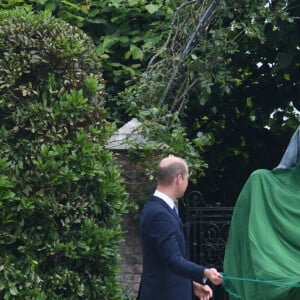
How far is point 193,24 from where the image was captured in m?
7.84

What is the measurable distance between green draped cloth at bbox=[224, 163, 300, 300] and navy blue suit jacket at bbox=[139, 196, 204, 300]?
32cm

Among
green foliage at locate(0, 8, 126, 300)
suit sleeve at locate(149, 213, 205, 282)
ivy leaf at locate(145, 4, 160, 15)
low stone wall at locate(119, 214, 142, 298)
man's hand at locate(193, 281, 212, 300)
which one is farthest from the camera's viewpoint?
ivy leaf at locate(145, 4, 160, 15)

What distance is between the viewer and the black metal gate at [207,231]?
7320 millimetres

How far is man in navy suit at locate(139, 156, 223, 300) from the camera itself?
496 centimetres

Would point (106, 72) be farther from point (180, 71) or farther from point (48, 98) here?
point (48, 98)

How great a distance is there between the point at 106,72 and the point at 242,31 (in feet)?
5.09

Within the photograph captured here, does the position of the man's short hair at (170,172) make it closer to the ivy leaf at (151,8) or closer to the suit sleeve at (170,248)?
the suit sleeve at (170,248)

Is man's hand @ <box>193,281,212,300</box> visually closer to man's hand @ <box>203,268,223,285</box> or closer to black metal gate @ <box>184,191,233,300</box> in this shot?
man's hand @ <box>203,268,223,285</box>

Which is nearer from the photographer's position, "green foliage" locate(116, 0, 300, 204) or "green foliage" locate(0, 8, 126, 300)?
"green foliage" locate(0, 8, 126, 300)

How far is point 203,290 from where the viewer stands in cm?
535

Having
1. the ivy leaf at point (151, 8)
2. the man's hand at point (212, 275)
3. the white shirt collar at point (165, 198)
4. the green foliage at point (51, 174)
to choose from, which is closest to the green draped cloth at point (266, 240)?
the man's hand at point (212, 275)

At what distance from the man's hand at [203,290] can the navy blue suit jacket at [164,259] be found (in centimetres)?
14

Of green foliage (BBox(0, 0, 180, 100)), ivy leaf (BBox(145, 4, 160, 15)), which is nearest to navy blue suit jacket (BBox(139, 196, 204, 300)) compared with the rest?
green foliage (BBox(0, 0, 180, 100))

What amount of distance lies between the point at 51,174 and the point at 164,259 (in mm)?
1140
